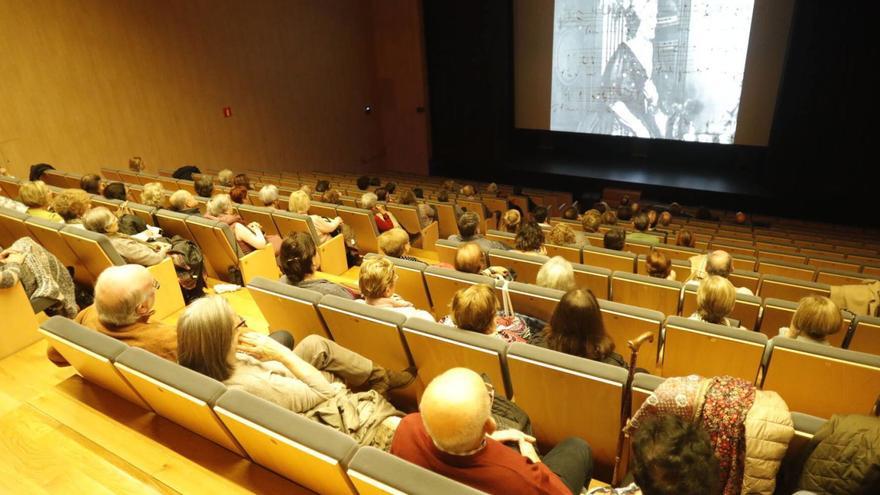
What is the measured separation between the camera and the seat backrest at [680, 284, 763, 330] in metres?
3.20

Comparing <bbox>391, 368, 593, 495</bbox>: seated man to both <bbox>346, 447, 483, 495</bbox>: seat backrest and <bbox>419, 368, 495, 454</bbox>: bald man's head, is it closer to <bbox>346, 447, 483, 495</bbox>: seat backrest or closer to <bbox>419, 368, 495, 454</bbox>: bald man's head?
<bbox>419, 368, 495, 454</bbox>: bald man's head

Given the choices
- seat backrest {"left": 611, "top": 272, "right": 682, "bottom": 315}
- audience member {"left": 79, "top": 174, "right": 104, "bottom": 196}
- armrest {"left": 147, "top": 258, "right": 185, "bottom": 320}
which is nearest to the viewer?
seat backrest {"left": 611, "top": 272, "right": 682, "bottom": 315}

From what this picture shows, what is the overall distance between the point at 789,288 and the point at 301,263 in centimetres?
350

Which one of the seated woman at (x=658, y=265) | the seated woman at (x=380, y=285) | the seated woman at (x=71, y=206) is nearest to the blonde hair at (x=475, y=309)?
the seated woman at (x=380, y=285)

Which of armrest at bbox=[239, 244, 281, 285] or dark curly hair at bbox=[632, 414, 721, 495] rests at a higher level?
dark curly hair at bbox=[632, 414, 721, 495]

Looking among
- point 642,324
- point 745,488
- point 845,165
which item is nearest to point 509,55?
point 845,165

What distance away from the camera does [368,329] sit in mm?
2473

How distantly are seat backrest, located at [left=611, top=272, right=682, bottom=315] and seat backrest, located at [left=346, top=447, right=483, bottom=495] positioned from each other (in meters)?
2.50

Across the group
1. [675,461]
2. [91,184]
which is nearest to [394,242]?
[675,461]

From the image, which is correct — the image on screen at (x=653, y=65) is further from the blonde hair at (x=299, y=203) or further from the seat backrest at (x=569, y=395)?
the seat backrest at (x=569, y=395)

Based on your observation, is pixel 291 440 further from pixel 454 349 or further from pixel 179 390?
pixel 454 349

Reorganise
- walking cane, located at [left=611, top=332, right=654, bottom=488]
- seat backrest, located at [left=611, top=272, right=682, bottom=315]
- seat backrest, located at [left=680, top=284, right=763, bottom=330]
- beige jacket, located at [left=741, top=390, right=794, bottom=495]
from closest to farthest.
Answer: beige jacket, located at [left=741, top=390, right=794, bottom=495], walking cane, located at [left=611, top=332, right=654, bottom=488], seat backrest, located at [left=680, top=284, right=763, bottom=330], seat backrest, located at [left=611, top=272, right=682, bottom=315]

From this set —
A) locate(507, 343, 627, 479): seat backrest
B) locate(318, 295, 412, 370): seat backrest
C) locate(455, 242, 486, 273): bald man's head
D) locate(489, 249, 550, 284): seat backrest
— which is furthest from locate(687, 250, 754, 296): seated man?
locate(318, 295, 412, 370): seat backrest

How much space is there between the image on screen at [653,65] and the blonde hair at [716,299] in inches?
317
